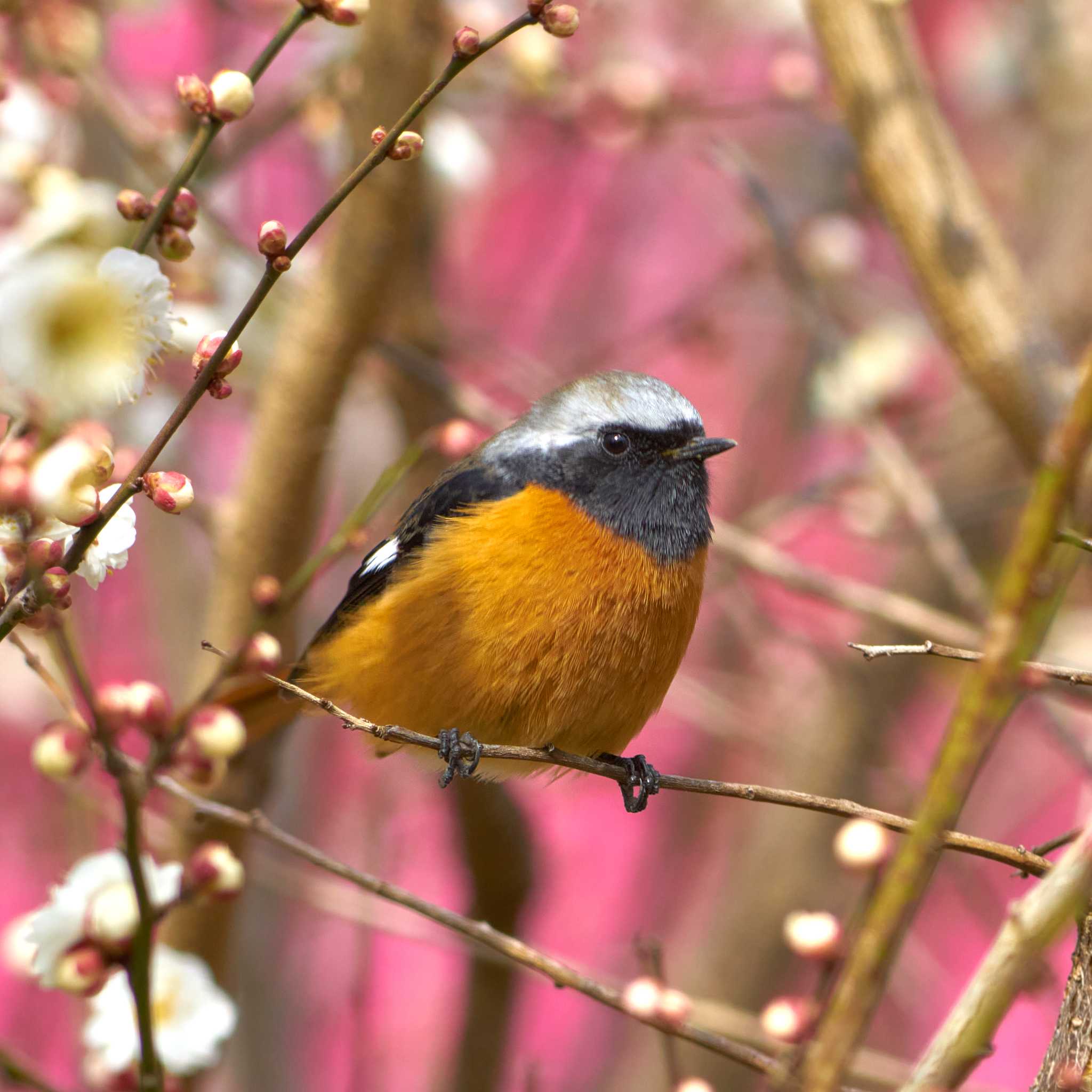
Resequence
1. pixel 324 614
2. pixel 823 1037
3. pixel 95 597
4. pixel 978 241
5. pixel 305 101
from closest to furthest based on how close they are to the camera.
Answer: pixel 823 1037
pixel 978 241
pixel 305 101
pixel 324 614
pixel 95 597

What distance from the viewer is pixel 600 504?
9.06 feet

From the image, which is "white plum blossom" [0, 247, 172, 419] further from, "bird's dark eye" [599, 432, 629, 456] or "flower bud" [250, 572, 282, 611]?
"bird's dark eye" [599, 432, 629, 456]

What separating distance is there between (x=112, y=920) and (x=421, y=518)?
4.58 feet

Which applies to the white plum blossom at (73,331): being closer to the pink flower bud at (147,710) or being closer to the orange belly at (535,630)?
the pink flower bud at (147,710)

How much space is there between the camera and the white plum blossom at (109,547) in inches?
60.7

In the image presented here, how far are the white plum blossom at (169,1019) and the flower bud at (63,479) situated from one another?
3.43 ft

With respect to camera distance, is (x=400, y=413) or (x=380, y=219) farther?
(x=400, y=413)

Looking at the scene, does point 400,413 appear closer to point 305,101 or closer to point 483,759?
point 305,101

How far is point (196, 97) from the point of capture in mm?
1641

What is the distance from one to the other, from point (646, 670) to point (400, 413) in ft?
4.96

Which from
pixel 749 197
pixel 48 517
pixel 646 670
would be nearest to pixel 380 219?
pixel 646 670

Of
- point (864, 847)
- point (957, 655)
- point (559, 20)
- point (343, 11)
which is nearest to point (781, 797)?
point (957, 655)

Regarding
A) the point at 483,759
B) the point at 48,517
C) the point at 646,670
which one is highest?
the point at 646,670

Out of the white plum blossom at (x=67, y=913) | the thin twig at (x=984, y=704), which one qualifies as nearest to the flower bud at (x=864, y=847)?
the thin twig at (x=984, y=704)
